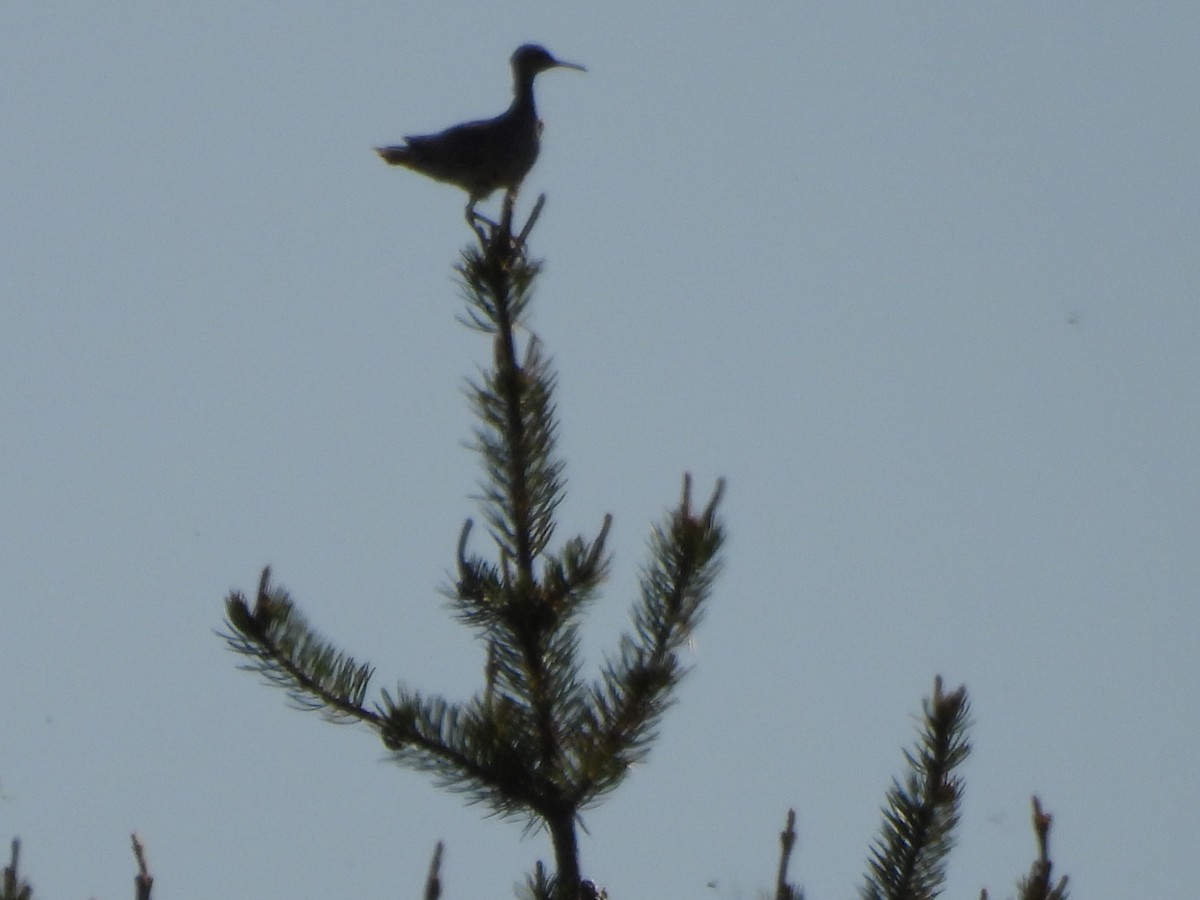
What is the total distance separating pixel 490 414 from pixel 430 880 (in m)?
1.09

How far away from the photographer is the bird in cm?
779

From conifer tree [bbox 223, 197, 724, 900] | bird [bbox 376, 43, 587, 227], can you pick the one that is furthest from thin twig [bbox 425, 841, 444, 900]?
bird [bbox 376, 43, 587, 227]

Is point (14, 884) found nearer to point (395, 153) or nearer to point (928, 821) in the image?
point (928, 821)

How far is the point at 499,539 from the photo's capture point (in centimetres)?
311

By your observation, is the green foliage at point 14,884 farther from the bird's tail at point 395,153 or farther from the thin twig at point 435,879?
the bird's tail at point 395,153

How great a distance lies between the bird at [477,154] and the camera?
7.79m

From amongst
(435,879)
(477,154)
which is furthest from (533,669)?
(477,154)

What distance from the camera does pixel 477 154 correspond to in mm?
7844

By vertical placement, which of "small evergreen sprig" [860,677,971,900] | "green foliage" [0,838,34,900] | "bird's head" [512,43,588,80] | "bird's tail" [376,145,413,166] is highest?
"bird's head" [512,43,588,80]

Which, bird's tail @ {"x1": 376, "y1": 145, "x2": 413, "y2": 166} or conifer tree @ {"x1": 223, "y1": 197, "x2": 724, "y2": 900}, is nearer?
conifer tree @ {"x1": 223, "y1": 197, "x2": 724, "y2": 900}

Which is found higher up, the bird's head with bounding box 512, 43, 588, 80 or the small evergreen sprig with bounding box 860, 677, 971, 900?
the bird's head with bounding box 512, 43, 588, 80

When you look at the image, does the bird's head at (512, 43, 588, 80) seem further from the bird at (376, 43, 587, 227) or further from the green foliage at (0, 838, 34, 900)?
the green foliage at (0, 838, 34, 900)

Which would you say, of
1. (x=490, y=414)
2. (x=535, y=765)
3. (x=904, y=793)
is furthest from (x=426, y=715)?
(x=904, y=793)

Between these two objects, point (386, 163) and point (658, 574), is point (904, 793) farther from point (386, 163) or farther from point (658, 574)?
point (386, 163)
